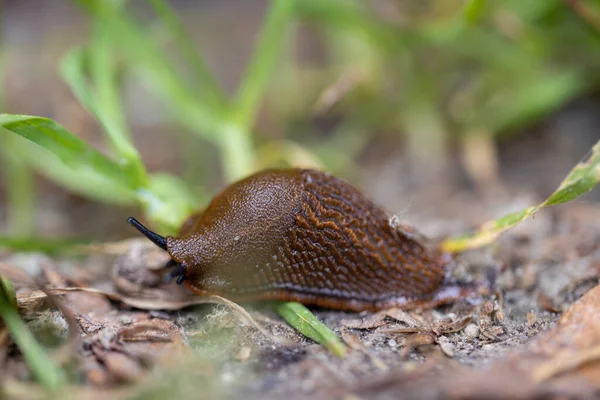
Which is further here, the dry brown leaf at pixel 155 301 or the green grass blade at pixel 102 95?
the green grass blade at pixel 102 95

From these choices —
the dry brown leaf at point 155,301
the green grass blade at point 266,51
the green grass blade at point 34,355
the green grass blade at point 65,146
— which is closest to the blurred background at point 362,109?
the green grass blade at point 266,51

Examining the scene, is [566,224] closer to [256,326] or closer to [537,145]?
[537,145]

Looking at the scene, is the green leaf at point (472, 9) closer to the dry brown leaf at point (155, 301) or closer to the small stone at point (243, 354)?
the dry brown leaf at point (155, 301)

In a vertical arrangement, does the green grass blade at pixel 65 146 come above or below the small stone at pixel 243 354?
above

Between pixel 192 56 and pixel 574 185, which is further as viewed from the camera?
pixel 192 56

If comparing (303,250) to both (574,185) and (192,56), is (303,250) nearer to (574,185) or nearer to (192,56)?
(574,185)

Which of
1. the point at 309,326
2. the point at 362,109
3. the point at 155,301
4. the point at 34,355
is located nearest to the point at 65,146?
Answer: the point at 155,301
